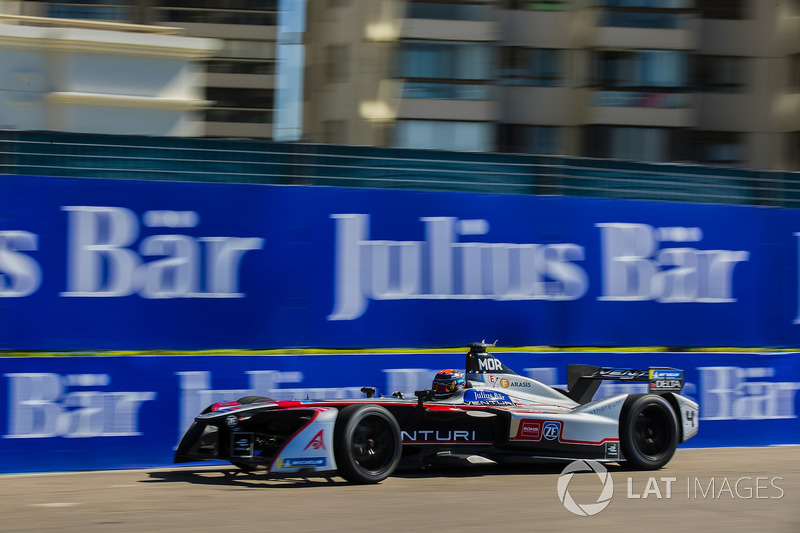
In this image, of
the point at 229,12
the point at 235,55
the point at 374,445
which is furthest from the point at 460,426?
the point at 235,55

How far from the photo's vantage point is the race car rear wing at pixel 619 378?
933 cm

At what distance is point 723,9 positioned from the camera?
88.3ft

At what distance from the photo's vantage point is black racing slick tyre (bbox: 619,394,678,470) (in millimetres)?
8945

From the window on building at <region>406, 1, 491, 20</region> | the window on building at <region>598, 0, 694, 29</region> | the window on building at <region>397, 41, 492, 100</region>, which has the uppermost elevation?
the window on building at <region>598, 0, 694, 29</region>

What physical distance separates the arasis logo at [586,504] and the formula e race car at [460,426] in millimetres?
136

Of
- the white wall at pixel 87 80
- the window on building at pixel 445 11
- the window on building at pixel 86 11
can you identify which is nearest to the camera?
the white wall at pixel 87 80

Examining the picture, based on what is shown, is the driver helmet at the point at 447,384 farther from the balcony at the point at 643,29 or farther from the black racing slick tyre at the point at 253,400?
the balcony at the point at 643,29

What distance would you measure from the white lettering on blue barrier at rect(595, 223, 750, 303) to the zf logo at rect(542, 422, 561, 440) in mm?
2655

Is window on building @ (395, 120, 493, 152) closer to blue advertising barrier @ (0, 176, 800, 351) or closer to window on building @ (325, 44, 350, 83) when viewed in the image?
window on building @ (325, 44, 350, 83)

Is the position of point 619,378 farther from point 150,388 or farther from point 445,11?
point 445,11

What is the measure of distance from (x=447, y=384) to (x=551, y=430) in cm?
101

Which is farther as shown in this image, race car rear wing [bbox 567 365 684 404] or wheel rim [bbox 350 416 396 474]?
race car rear wing [bbox 567 365 684 404]

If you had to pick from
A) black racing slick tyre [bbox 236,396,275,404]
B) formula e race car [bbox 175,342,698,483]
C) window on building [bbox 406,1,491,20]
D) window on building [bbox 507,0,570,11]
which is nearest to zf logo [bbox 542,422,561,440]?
formula e race car [bbox 175,342,698,483]

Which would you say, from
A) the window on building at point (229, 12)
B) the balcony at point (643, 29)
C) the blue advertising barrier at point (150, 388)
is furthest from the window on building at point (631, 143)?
the blue advertising barrier at point (150, 388)
